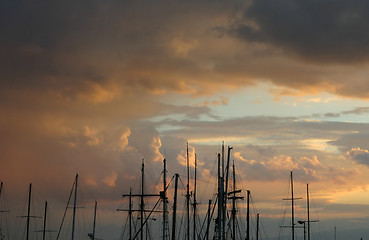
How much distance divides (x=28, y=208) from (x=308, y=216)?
60.7 metres

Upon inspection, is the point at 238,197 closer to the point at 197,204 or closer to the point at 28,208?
the point at 197,204

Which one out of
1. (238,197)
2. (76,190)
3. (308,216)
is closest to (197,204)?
(238,197)

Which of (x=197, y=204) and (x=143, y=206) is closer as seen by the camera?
(x=197, y=204)

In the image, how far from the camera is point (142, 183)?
126 meters

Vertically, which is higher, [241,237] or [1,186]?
[1,186]

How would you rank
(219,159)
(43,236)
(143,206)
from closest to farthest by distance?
(219,159) < (143,206) < (43,236)

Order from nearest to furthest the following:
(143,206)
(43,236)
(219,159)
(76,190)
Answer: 1. (219,159)
2. (76,190)
3. (143,206)
4. (43,236)

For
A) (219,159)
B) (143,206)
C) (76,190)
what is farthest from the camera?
(143,206)

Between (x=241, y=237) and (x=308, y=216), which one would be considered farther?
(x=308, y=216)

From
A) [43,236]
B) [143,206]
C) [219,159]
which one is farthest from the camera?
[43,236]

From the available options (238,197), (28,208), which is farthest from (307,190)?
(28,208)

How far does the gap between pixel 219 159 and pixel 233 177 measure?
76.9 feet

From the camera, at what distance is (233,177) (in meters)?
114

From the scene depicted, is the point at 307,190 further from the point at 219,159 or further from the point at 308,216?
the point at 219,159
